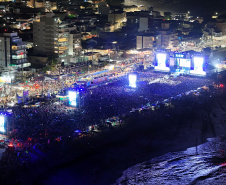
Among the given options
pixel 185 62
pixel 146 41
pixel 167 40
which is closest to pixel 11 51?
pixel 185 62

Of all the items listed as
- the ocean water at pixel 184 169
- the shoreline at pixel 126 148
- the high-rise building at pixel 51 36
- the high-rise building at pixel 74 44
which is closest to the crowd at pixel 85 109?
the shoreline at pixel 126 148

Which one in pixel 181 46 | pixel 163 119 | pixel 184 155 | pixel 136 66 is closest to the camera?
Result: pixel 184 155

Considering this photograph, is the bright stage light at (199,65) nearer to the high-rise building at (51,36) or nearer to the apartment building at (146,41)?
the high-rise building at (51,36)

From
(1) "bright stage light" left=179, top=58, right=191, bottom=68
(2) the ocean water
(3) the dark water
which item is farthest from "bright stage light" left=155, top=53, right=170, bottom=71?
(3) the dark water

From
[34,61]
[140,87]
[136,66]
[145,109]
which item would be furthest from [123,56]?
[145,109]

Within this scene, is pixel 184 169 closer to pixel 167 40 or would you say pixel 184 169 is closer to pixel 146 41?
pixel 146 41

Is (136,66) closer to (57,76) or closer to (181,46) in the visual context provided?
(57,76)
